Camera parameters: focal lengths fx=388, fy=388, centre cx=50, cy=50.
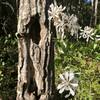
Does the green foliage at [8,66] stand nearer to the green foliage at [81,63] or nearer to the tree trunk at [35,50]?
the green foliage at [81,63]

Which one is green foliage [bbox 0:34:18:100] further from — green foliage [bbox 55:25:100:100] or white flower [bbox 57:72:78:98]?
white flower [bbox 57:72:78:98]

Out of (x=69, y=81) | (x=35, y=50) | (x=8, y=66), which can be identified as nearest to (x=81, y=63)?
(x=35, y=50)

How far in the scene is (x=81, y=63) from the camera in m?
3.11

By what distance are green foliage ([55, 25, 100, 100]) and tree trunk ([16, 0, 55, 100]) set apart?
0.50 ft

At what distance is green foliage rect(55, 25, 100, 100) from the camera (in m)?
2.78

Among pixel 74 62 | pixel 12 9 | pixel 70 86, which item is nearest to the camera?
pixel 70 86

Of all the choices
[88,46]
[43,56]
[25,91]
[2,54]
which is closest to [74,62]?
[43,56]

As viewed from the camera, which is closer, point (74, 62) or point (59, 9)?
point (59, 9)

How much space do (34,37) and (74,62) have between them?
2.01 ft

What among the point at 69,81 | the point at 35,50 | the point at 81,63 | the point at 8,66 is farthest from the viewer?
the point at 8,66

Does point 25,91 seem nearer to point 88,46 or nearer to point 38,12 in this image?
point 38,12

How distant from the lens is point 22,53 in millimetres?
3605

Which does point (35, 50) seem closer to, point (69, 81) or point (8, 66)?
point (69, 81)

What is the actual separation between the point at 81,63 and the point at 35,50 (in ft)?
1.87
